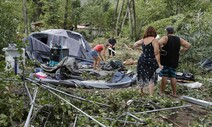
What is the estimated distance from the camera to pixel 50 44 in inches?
503

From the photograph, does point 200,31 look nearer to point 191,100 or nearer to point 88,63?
point 88,63

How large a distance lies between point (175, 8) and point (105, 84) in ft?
57.8

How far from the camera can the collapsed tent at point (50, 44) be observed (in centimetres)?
1216

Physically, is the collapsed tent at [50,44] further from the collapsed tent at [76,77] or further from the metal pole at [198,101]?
the metal pole at [198,101]

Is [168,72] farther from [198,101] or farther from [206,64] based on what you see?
[206,64]

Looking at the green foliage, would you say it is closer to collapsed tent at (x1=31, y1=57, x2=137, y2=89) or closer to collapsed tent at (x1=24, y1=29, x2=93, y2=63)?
collapsed tent at (x1=24, y1=29, x2=93, y2=63)

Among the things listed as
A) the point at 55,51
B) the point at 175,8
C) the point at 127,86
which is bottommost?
the point at 127,86

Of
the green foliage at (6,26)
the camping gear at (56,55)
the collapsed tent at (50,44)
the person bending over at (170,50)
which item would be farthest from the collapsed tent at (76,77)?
the collapsed tent at (50,44)

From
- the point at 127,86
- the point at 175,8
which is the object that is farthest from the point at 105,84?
the point at 175,8

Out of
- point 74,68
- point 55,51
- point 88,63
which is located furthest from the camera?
point 88,63

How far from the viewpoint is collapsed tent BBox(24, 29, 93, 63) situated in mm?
12156

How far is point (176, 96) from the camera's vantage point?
7.20 metres

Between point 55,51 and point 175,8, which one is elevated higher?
point 175,8

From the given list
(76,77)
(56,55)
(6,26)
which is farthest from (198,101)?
(6,26)
